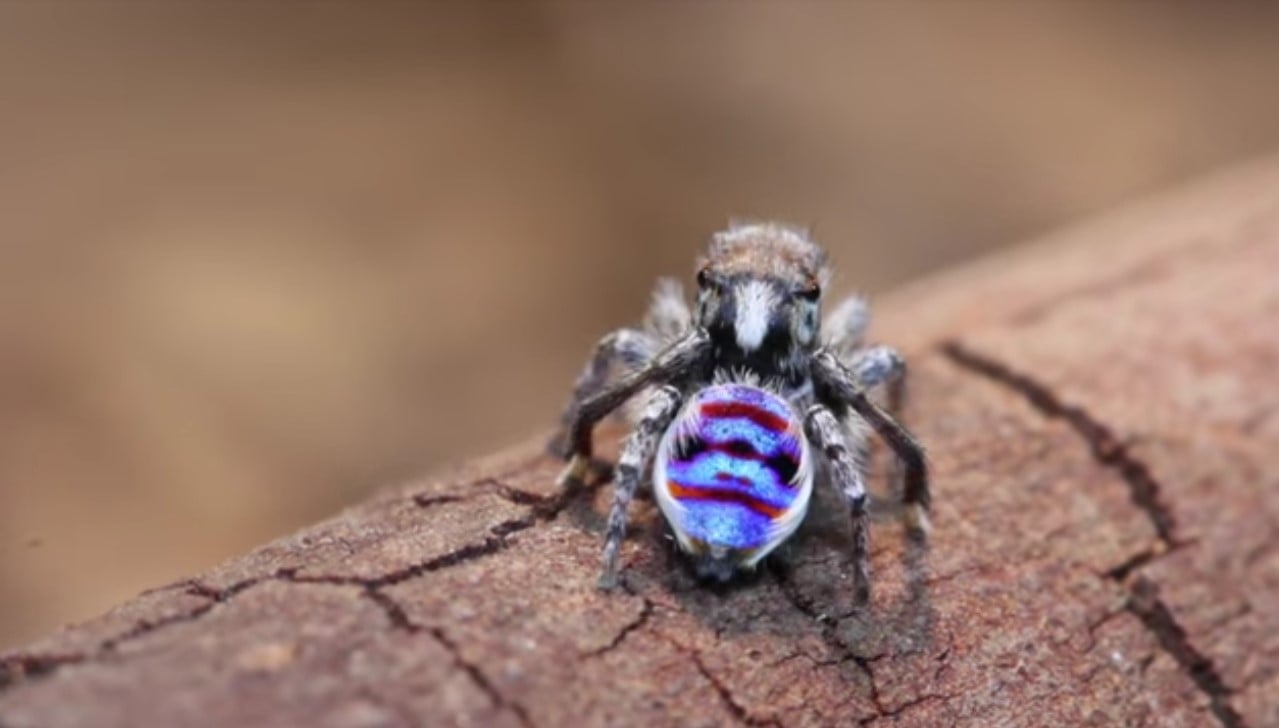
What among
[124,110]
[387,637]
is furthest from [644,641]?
[124,110]

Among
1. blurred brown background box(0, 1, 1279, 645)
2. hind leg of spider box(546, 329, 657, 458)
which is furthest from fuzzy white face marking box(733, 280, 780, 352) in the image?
blurred brown background box(0, 1, 1279, 645)

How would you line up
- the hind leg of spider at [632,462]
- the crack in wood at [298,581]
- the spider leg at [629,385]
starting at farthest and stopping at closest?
the spider leg at [629,385]
the hind leg of spider at [632,462]
the crack in wood at [298,581]

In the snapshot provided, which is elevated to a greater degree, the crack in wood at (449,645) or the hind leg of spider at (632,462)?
the hind leg of spider at (632,462)

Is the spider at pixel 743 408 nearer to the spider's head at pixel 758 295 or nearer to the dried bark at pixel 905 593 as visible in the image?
the spider's head at pixel 758 295

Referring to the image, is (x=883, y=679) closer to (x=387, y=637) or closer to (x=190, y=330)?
(x=387, y=637)

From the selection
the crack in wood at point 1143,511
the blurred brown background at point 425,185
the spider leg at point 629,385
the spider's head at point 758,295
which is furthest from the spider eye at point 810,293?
the blurred brown background at point 425,185

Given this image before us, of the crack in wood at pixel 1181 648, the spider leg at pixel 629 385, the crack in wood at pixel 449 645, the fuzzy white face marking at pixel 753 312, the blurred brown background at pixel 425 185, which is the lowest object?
the crack in wood at pixel 449 645

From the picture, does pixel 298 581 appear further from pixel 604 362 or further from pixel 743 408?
pixel 604 362
